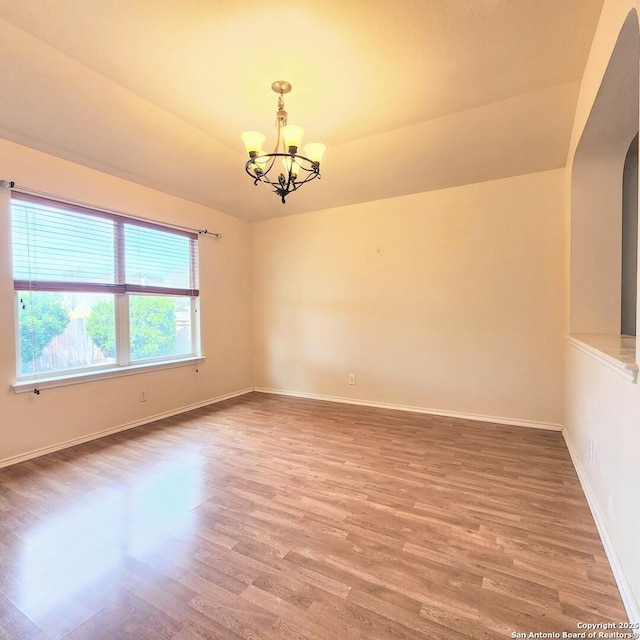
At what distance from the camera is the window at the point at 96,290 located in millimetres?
2861

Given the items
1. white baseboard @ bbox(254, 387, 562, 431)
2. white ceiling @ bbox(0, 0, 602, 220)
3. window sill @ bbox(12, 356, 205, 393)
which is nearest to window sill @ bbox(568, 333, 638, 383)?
white baseboard @ bbox(254, 387, 562, 431)

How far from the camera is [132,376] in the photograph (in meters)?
3.59

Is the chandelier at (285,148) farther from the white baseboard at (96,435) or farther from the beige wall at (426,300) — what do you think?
the white baseboard at (96,435)

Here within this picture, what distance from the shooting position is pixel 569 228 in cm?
312

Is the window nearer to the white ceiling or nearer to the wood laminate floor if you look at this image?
the white ceiling

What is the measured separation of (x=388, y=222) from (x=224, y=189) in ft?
6.97

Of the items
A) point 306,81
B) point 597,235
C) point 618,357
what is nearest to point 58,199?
point 306,81

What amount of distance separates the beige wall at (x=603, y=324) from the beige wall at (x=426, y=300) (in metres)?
0.34

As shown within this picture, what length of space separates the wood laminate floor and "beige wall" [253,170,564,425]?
0.93 metres

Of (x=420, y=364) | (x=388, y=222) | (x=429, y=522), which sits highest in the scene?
(x=388, y=222)

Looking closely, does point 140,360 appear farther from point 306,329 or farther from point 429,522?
point 429,522

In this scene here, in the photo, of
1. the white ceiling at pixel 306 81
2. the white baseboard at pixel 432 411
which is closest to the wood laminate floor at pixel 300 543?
the white baseboard at pixel 432 411

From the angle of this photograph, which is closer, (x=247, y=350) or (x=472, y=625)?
(x=472, y=625)

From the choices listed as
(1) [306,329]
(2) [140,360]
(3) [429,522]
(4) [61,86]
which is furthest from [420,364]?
(4) [61,86]
